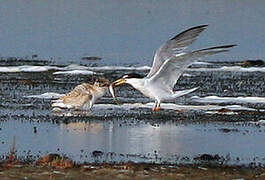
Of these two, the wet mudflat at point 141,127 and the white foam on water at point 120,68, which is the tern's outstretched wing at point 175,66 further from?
the white foam on water at point 120,68

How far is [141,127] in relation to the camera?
15273 millimetres

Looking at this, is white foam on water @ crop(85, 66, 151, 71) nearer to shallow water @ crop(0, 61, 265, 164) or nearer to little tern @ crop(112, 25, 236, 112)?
shallow water @ crop(0, 61, 265, 164)

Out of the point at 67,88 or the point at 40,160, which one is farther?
the point at 67,88

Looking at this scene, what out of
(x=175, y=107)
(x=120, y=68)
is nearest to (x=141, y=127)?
(x=175, y=107)

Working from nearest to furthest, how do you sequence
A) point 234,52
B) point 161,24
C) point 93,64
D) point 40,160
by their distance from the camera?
point 40,160 < point 93,64 < point 234,52 < point 161,24

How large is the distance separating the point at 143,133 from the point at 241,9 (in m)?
29.2

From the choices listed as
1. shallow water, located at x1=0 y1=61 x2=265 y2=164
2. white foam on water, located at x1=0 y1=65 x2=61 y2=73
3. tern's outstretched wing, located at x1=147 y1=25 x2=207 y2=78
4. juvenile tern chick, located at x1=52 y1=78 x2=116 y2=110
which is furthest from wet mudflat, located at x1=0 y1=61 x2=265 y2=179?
white foam on water, located at x1=0 y1=65 x2=61 y2=73

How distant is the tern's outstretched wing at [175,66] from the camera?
1488cm

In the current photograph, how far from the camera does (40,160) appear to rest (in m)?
11.7

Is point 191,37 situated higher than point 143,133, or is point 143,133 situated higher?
point 191,37

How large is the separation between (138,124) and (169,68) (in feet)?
3.47

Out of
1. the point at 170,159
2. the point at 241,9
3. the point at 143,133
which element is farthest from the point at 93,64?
the point at 241,9

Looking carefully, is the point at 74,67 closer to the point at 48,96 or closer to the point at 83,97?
the point at 48,96

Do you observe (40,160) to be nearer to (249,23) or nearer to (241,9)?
(249,23)
